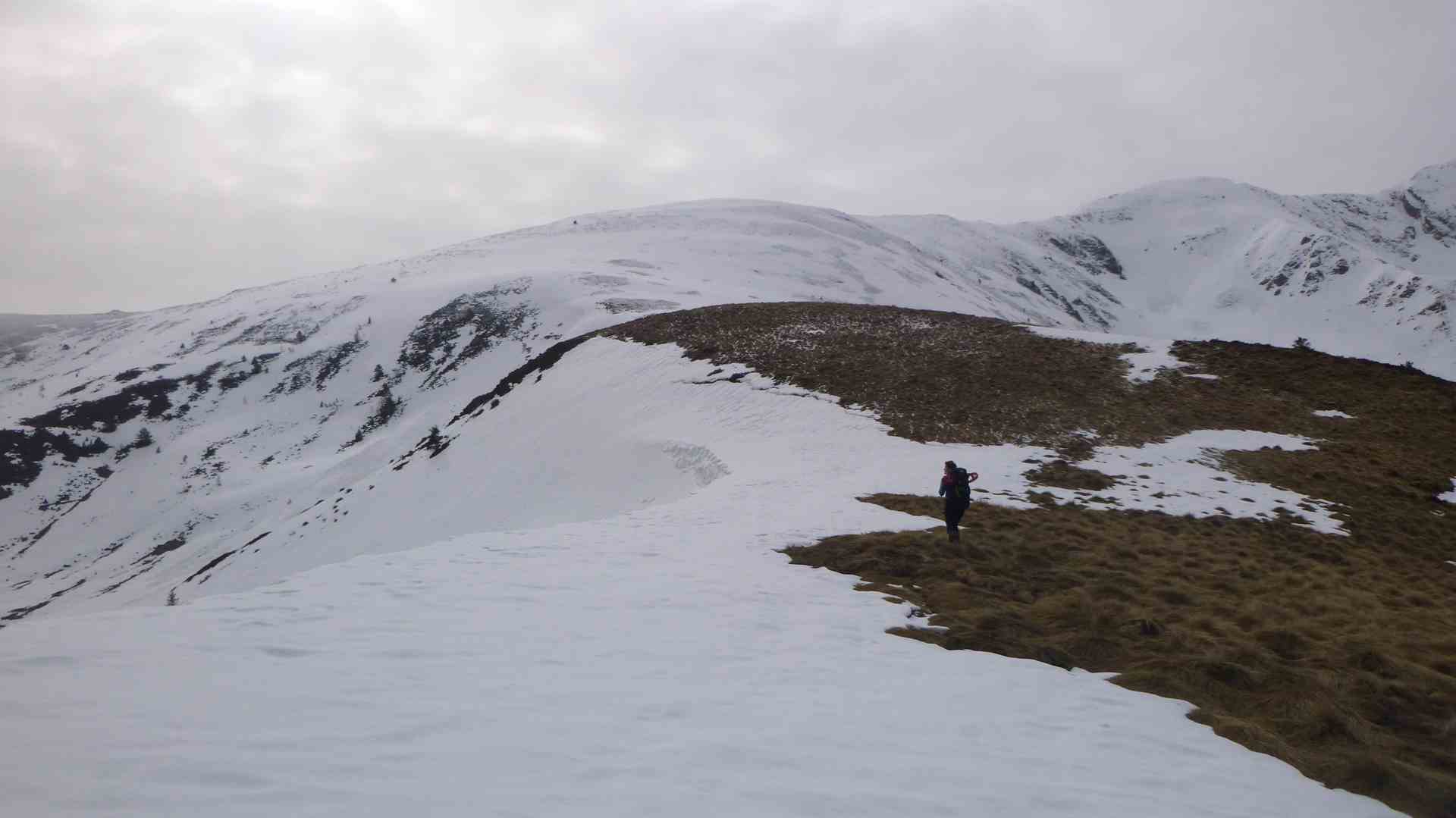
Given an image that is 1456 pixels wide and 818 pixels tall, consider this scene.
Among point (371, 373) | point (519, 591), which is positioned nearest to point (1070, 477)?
point (519, 591)

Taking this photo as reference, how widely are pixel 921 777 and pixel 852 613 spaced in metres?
3.95

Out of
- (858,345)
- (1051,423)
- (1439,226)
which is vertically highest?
(1439,226)

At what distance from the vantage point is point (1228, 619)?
339 inches

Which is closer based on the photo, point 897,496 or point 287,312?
point 897,496

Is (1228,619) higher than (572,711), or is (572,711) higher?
(572,711)

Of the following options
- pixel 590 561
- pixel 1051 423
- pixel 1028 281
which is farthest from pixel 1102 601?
pixel 1028 281

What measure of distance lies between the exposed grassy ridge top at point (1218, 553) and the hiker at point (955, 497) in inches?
12.4

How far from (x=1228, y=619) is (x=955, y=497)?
4.13 metres

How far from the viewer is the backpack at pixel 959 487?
1200 cm

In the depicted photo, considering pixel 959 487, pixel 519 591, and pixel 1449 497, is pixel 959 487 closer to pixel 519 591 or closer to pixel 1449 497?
pixel 519 591

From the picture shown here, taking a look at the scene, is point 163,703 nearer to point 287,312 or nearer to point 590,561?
point 590,561

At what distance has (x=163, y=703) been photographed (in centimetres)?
426

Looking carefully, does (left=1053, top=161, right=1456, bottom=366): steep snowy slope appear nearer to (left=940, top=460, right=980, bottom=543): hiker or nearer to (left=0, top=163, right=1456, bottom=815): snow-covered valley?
(left=0, top=163, right=1456, bottom=815): snow-covered valley

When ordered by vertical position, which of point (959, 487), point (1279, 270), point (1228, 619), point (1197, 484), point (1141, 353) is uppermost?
point (1279, 270)
